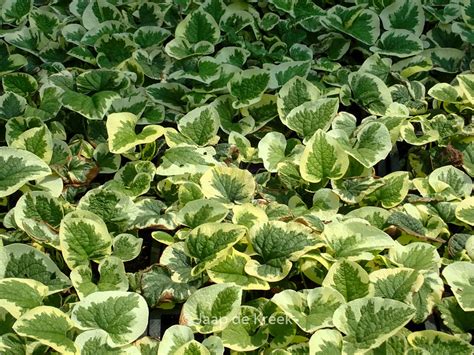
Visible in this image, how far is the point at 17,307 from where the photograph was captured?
4.97ft

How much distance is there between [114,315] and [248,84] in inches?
34.1

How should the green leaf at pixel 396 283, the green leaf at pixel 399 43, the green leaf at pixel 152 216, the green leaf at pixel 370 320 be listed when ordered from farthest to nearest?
the green leaf at pixel 399 43
the green leaf at pixel 152 216
the green leaf at pixel 396 283
the green leaf at pixel 370 320

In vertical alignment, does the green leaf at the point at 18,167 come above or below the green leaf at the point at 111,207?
above

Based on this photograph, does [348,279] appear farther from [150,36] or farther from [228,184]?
[150,36]

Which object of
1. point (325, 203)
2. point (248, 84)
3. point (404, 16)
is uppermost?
point (404, 16)

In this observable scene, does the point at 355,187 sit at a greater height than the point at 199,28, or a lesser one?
lesser

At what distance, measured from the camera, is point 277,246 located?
1.62 metres

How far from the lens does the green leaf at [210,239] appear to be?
5.30 ft

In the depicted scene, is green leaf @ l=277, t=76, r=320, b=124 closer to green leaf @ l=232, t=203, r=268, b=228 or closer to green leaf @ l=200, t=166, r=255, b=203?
green leaf @ l=200, t=166, r=255, b=203

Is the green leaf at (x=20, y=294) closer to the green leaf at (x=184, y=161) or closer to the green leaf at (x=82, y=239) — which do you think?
the green leaf at (x=82, y=239)

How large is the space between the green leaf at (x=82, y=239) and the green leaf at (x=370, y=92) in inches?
34.0

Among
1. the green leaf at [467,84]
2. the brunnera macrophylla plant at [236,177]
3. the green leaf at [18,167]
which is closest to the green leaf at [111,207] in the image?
the brunnera macrophylla plant at [236,177]

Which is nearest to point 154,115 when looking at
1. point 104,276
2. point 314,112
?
point 314,112

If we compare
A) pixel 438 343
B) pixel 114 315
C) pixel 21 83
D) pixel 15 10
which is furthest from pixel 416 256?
pixel 15 10
